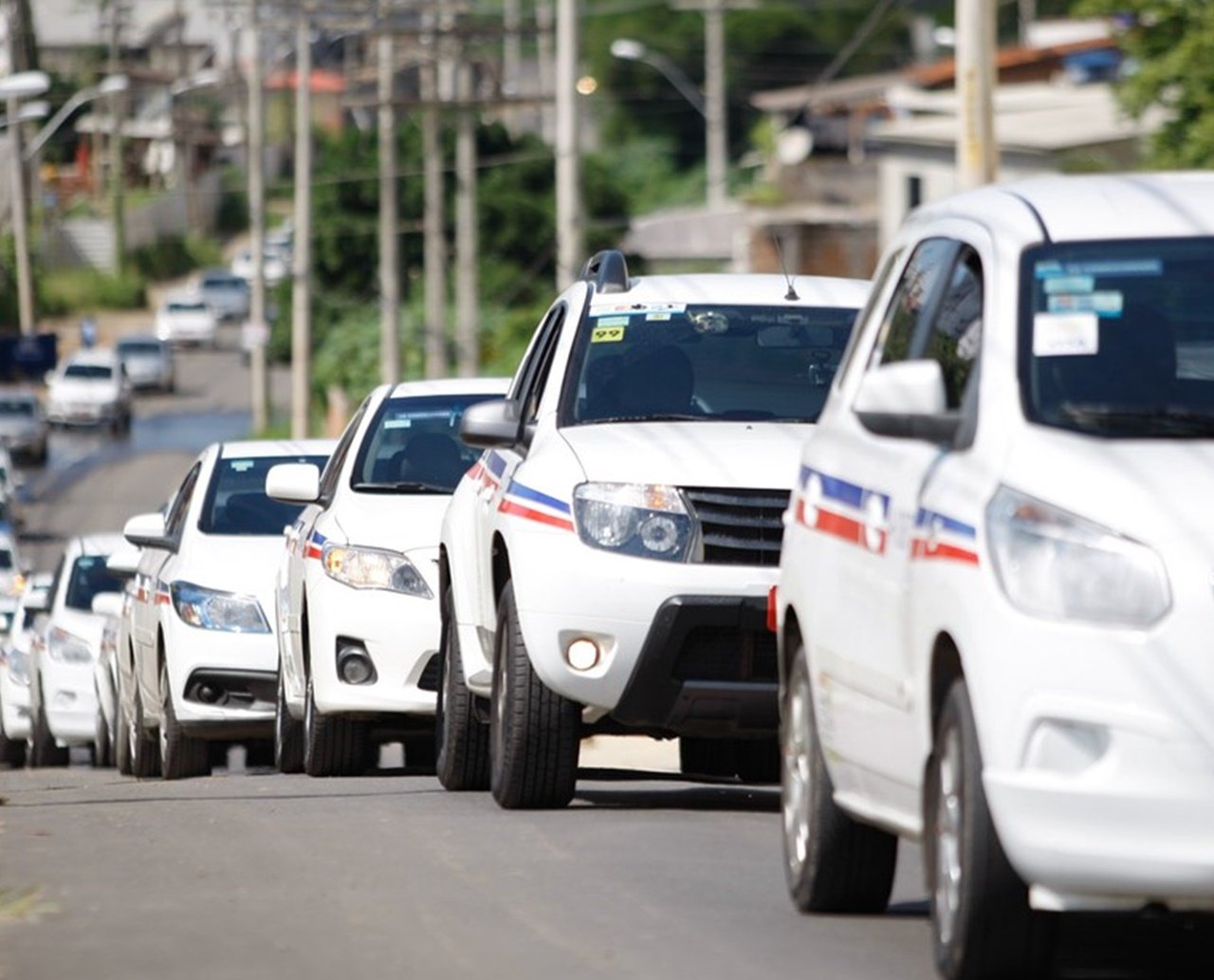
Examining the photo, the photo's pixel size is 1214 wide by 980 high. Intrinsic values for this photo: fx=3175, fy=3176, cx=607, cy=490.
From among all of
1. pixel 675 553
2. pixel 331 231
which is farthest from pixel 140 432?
pixel 675 553

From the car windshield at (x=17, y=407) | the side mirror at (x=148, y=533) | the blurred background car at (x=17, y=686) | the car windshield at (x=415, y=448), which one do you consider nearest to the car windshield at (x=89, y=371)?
the car windshield at (x=17, y=407)

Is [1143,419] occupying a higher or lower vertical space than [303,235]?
higher

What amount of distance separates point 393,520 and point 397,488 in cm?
53

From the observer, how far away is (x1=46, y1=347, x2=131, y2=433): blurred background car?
7019cm

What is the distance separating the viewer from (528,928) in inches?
322

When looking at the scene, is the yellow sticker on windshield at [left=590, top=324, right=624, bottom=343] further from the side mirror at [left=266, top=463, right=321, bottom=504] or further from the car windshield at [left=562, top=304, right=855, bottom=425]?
the side mirror at [left=266, top=463, right=321, bottom=504]

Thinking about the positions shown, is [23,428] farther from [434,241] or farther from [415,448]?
[415,448]

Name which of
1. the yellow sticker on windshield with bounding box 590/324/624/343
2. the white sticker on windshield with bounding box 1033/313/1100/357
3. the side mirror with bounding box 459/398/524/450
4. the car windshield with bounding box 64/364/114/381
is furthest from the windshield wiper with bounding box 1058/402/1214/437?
the car windshield with bounding box 64/364/114/381

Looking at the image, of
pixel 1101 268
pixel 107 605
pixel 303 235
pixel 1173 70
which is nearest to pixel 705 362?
pixel 1101 268

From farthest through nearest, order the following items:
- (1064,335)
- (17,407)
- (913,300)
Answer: (17,407) → (913,300) → (1064,335)

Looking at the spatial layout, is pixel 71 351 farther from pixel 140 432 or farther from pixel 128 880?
Answer: pixel 128 880

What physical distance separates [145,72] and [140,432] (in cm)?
5895

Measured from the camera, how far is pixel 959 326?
25.2 feet

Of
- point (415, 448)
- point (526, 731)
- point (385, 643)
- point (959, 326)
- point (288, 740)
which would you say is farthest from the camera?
point (288, 740)
